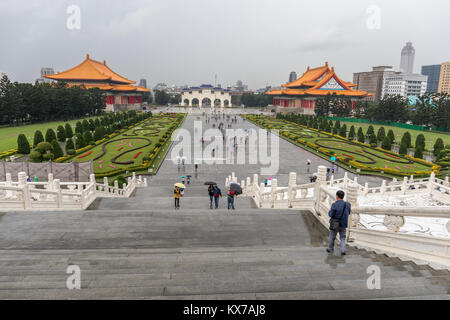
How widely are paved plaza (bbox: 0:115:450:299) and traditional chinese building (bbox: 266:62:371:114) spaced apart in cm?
6120

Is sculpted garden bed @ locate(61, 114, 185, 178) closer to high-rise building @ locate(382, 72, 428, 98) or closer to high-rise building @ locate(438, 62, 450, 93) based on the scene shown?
high-rise building @ locate(382, 72, 428, 98)

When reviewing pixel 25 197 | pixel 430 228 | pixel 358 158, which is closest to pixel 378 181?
pixel 358 158

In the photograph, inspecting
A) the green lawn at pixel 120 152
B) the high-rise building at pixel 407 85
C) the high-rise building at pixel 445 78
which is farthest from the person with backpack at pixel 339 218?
the high-rise building at pixel 445 78

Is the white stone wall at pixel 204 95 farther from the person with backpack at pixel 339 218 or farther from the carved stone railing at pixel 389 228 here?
the person with backpack at pixel 339 218

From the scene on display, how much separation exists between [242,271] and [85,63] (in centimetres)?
7741

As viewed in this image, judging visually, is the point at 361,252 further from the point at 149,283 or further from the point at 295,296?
the point at 149,283

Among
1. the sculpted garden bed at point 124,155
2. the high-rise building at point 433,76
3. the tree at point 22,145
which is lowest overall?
the sculpted garden bed at point 124,155

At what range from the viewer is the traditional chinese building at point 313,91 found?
222 ft

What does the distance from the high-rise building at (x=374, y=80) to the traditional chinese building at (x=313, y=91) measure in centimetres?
8101

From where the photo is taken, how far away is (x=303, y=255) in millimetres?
5602

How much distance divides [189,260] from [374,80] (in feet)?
550

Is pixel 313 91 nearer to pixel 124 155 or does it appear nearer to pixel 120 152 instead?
pixel 120 152

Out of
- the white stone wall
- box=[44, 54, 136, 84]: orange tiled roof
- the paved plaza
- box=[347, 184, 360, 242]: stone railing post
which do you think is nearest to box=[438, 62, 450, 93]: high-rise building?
the white stone wall

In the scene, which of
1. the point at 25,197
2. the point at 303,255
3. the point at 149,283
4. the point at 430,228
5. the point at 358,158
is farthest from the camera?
the point at 358,158
